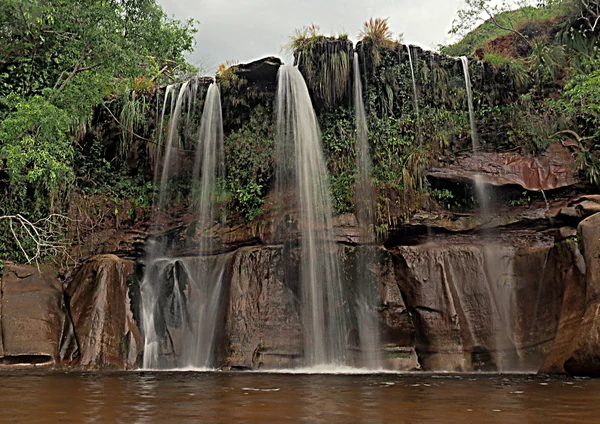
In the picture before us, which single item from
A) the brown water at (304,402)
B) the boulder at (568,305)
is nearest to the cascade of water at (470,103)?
the boulder at (568,305)

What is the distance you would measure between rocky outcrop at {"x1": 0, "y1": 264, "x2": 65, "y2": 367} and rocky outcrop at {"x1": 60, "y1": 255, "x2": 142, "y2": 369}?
0.34 m

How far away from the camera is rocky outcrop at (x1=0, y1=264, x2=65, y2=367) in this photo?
1261 cm

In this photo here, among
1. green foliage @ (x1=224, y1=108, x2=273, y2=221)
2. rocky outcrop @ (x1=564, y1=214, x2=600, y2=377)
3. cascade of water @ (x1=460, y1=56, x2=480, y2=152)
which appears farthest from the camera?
green foliage @ (x1=224, y1=108, x2=273, y2=221)

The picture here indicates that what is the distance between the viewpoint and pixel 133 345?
43.7 ft

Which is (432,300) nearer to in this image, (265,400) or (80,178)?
(265,400)

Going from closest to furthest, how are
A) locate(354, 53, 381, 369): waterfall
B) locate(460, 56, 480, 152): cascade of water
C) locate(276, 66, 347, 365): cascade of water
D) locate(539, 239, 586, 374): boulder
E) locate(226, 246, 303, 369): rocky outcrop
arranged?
locate(539, 239, 586, 374): boulder → locate(226, 246, 303, 369): rocky outcrop → locate(354, 53, 381, 369): waterfall → locate(276, 66, 347, 365): cascade of water → locate(460, 56, 480, 152): cascade of water

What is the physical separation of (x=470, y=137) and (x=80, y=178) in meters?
12.4

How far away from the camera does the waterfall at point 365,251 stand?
12539 mm

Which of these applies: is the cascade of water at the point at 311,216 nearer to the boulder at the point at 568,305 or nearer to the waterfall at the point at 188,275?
the waterfall at the point at 188,275

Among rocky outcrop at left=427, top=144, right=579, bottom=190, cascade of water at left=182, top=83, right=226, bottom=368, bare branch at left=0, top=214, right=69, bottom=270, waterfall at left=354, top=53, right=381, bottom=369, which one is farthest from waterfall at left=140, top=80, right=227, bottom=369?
rocky outcrop at left=427, top=144, right=579, bottom=190

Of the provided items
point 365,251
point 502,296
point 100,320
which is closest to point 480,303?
point 502,296

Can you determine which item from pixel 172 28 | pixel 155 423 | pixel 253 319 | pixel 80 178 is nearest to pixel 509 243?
pixel 253 319

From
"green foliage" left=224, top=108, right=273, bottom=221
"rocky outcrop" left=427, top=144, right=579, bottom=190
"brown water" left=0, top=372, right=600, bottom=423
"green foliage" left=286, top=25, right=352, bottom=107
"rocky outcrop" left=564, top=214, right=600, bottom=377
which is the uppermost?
"green foliage" left=286, top=25, right=352, bottom=107

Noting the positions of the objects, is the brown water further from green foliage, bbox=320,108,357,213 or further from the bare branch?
green foliage, bbox=320,108,357,213
